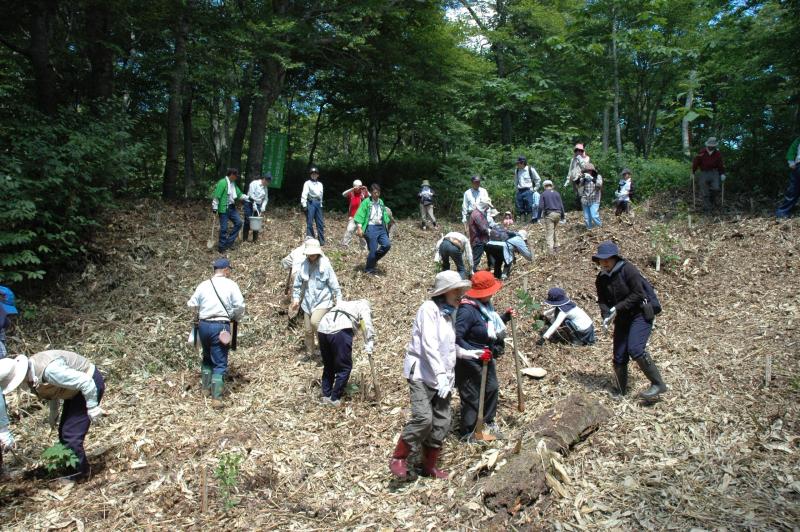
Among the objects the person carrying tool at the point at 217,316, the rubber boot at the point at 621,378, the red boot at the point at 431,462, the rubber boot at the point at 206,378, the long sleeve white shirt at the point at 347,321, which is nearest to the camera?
the red boot at the point at 431,462

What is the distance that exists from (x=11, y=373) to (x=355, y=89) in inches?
712

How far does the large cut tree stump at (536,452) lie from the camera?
464 cm

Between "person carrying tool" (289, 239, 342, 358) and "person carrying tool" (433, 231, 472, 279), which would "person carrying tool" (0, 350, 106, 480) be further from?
"person carrying tool" (433, 231, 472, 279)

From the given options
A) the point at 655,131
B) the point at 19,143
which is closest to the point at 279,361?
the point at 19,143

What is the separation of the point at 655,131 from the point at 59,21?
28.4m

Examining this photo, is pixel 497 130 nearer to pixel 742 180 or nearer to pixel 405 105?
pixel 405 105

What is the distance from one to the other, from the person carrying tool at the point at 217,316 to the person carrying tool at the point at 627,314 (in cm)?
466

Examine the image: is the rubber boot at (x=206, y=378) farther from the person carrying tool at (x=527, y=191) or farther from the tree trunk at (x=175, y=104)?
the tree trunk at (x=175, y=104)

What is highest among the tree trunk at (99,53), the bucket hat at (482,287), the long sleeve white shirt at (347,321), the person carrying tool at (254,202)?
the tree trunk at (99,53)

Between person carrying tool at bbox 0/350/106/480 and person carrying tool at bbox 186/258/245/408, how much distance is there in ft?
5.49

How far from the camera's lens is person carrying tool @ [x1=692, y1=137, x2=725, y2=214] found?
43.6ft

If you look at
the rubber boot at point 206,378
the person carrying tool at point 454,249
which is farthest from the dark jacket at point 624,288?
the rubber boot at point 206,378

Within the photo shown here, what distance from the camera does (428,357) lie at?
16.6 feet

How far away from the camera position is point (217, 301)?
715 centimetres
